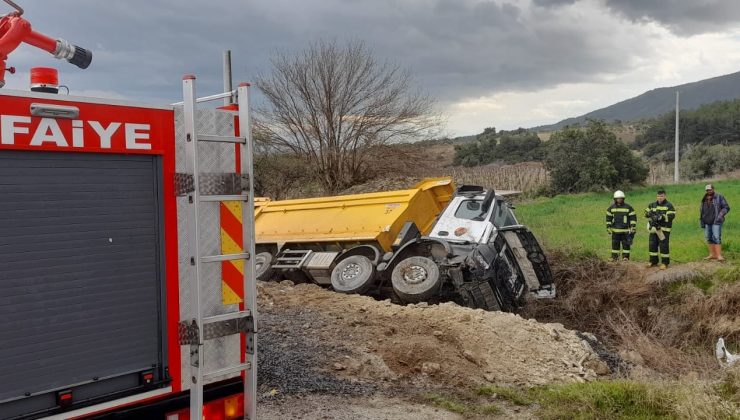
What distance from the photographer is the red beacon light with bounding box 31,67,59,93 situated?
3.40m

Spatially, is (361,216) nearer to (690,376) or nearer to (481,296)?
(481,296)

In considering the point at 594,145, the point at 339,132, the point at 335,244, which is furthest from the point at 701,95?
the point at 335,244

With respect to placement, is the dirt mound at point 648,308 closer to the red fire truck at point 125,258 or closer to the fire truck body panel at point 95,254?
the red fire truck at point 125,258

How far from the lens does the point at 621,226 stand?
1444cm

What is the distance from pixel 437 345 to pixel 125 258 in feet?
15.2

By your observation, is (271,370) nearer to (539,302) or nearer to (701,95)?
(539,302)

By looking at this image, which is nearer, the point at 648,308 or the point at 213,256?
the point at 213,256

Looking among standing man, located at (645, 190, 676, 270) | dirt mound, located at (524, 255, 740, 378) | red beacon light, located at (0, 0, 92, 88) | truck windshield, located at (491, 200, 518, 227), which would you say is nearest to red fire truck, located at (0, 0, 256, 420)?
red beacon light, located at (0, 0, 92, 88)

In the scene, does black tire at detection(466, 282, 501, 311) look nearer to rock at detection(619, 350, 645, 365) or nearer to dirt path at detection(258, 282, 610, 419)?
dirt path at detection(258, 282, 610, 419)

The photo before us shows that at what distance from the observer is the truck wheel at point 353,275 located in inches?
435

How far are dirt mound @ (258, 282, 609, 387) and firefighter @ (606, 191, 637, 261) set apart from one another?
6.52 m

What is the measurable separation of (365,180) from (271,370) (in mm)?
19194

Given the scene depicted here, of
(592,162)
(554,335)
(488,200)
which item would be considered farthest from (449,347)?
(592,162)

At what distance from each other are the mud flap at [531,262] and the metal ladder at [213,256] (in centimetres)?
845
